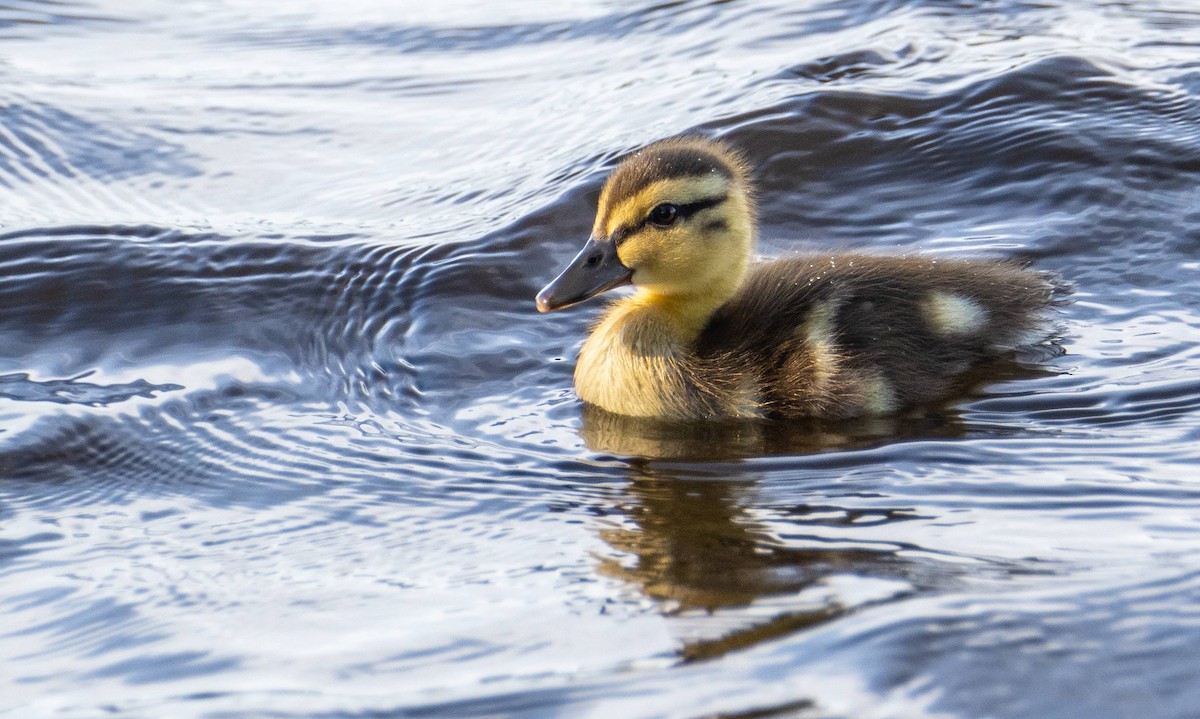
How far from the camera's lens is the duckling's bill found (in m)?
4.42

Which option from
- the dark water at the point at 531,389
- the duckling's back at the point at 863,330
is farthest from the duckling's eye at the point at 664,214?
the dark water at the point at 531,389

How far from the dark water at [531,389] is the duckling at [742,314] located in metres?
0.12

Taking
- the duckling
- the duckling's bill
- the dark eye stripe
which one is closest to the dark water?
the duckling

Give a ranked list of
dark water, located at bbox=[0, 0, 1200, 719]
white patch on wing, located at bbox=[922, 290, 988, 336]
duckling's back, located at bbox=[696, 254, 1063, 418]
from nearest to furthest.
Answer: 1. dark water, located at bbox=[0, 0, 1200, 719]
2. duckling's back, located at bbox=[696, 254, 1063, 418]
3. white patch on wing, located at bbox=[922, 290, 988, 336]

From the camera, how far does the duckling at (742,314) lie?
4242 mm

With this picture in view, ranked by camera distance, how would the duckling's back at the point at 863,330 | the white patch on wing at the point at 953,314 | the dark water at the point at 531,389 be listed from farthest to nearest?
1. the white patch on wing at the point at 953,314
2. the duckling's back at the point at 863,330
3. the dark water at the point at 531,389

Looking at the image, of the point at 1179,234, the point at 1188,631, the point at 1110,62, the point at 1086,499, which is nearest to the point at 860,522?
the point at 1086,499

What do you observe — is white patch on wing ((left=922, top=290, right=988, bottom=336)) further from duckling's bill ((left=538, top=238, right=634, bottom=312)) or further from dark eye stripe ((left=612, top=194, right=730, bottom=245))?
duckling's bill ((left=538, top=238, right=634, bottom=312))

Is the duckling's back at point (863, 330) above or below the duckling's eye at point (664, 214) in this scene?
below

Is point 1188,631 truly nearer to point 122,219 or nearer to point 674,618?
point 674,618

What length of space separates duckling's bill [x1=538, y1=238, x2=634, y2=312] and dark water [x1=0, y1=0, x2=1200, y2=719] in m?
0.31

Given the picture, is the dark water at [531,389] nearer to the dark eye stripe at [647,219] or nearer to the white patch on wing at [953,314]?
the white patch on wing at [953,314]

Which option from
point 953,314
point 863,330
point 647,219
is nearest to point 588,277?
point 647,219

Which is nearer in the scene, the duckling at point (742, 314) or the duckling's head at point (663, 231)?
the duckling at point (742, 314)
